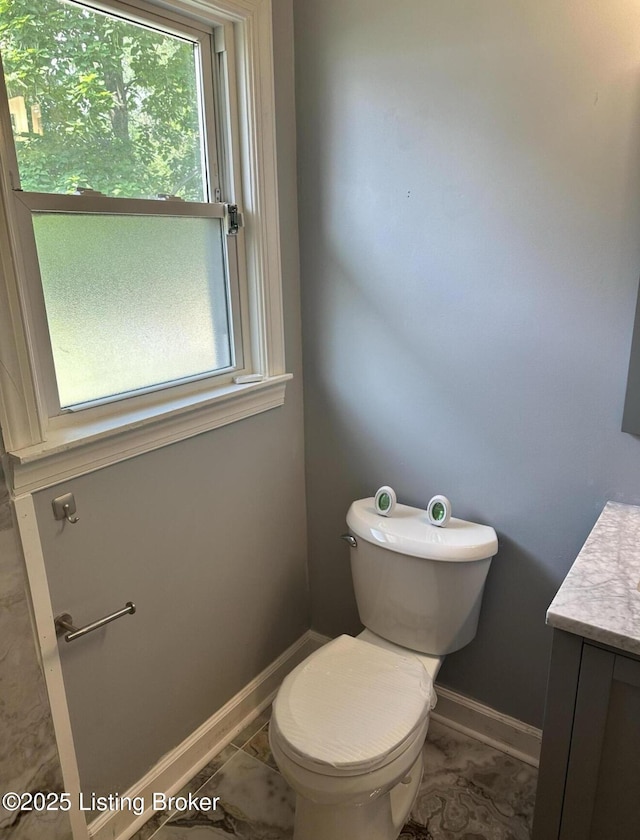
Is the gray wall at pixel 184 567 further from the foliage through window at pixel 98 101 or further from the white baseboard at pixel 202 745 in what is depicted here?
the foliage through window at pixel 98 101

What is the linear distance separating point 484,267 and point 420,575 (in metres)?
0.84

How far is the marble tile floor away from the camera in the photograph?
1.59 meters

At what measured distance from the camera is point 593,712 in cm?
108

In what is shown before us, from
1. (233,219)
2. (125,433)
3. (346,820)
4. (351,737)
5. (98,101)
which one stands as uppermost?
(98,101)

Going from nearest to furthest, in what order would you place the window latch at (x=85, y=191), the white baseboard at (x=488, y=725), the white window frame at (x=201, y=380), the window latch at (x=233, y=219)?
the white window frame at (x=201, y=380) → the window latch at (x=85, y=191) → the window latch at (x=233, y=219) → the white baseboard at (x=488, y=725)

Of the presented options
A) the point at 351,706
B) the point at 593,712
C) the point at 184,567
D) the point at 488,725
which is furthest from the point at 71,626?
the point at 488,725

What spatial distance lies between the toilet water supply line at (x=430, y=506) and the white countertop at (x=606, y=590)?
1.31 feet

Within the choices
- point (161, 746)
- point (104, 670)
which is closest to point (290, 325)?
point (104, 670)

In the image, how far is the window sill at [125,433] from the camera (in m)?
1.22

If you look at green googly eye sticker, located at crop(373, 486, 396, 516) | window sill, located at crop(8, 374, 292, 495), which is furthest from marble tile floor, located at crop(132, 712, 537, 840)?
window sill, located at crop(8, 374, 292, 495)

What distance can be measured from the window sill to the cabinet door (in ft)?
3.41

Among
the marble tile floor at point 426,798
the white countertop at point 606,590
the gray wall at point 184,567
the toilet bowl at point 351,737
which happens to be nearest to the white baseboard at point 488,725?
the marble tile floor at point 426,798

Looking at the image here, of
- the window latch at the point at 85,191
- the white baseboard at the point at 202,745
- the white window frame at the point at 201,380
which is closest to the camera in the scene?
the white window frame at the point at 201,380

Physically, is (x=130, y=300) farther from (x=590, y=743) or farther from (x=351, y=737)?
(x=590, y=743)
